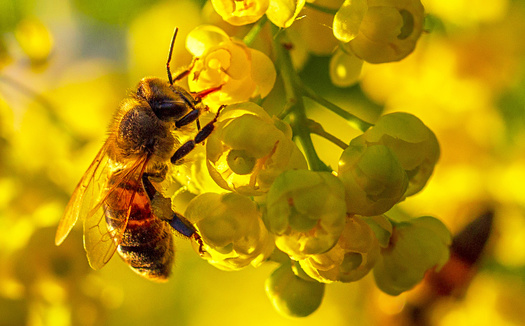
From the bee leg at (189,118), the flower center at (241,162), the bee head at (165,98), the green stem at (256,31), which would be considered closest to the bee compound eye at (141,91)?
the bee head at (165,98)

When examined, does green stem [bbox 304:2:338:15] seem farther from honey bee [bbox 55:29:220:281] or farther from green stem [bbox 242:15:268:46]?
honey bee [bbox 55:29:220:281]

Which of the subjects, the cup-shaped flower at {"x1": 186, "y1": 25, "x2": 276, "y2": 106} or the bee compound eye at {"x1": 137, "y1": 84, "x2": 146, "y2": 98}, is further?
the bee compound eye at {"x1": 137, "y1": 84, "x2": 146, "y2": 98}

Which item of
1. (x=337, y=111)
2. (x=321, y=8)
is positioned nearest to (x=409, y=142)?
(x=337, y=111)

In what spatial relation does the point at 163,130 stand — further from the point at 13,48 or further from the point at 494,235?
the point at 494,235

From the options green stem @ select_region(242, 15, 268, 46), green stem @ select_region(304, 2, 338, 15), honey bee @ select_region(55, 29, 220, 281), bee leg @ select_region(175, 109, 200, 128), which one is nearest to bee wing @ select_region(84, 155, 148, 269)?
honey bee @ select_region(55, 29, 220, 281)

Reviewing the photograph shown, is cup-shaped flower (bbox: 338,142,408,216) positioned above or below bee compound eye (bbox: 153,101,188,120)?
above

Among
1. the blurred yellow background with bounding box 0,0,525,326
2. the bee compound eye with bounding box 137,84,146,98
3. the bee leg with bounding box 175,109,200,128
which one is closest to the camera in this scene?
the bee leg with bounding box 175,109,200,128

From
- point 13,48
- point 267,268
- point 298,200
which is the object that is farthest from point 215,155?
point 267,268
